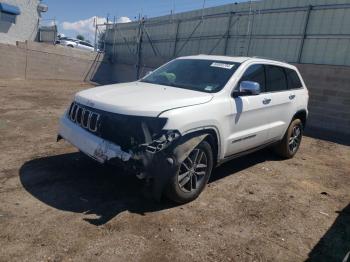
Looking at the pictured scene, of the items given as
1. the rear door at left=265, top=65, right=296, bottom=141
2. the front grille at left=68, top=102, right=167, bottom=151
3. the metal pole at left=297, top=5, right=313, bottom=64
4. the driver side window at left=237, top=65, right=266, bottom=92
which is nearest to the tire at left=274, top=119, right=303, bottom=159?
the rear door at left=265, top=65, right=296, bottom=141

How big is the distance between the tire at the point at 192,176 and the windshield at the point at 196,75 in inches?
35.1

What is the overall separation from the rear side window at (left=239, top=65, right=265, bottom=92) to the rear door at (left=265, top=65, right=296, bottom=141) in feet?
0.56

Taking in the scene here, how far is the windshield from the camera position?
5.04 metres

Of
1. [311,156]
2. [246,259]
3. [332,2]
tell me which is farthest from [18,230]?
[332,2]

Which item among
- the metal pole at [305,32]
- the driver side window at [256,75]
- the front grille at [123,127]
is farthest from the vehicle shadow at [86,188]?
the metal pole at [305,32]

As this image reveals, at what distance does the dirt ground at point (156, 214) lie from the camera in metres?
3.41

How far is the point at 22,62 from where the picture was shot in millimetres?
20828

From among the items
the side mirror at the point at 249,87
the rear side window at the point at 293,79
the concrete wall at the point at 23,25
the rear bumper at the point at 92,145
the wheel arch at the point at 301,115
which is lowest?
the rear bumper at the point at 92,145

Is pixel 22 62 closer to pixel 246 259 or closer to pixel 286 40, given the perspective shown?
pixel 286 40

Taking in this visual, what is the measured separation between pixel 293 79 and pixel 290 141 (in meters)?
1.17

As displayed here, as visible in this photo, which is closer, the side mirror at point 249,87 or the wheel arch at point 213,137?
the wheel arch at point 213,137

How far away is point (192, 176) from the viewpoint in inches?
175

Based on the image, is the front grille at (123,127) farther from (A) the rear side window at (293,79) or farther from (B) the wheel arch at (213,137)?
(A) the rear side window at (293,79)

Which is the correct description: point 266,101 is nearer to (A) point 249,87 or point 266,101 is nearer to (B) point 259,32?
(A) point 249,87
